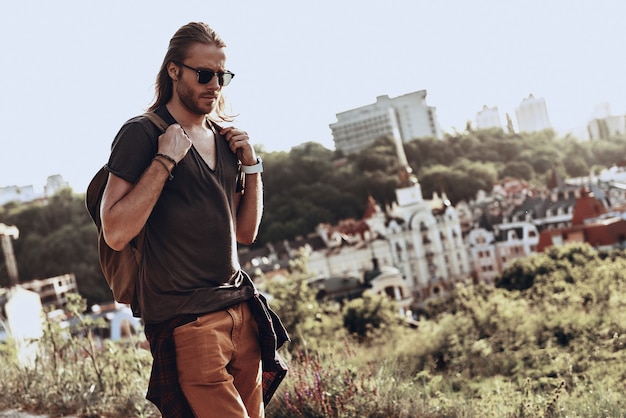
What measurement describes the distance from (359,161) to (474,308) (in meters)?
44.5

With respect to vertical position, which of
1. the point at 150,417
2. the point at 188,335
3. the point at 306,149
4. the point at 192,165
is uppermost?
the point at 306,149

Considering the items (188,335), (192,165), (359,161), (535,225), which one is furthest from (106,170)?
(359,161)

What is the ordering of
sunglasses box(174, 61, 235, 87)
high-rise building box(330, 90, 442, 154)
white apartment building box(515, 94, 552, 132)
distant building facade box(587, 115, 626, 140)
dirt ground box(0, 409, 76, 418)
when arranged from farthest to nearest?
white apartment building box(515, 94, 552, 132) → high-rise building box(330, 90, 442, 154) → distant building facade box(587, 115, 626, 140) → dirt ground box(0, 409, 76, 418) → sunglasses box(174, 61, 235, 87)

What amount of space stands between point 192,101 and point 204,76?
5cm

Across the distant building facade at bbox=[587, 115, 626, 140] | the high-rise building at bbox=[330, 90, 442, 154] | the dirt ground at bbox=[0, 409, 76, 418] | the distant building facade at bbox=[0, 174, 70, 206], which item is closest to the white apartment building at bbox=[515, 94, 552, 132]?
the distant building facade at bbox=[587, 115, 626, 140]

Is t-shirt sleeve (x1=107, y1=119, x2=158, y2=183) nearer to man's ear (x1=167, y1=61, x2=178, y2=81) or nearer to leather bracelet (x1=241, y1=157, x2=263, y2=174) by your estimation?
man's ear (x1=167, y1=61, x2=178, y2=81)

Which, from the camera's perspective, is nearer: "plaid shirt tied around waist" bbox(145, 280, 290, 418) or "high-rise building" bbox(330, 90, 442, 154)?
"plaid shirt tied around waist" bbox(145, 280, 290, 418)

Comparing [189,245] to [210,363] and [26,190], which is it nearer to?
[210,363]

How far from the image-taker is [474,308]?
703 centimetres

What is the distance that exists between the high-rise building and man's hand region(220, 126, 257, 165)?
54577 mm

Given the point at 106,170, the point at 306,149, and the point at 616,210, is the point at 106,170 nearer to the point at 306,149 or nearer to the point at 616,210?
the point at 616,210

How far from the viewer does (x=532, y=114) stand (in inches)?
2591

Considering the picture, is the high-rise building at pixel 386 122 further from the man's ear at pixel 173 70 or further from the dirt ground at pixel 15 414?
the man's ear at pixel 173 70

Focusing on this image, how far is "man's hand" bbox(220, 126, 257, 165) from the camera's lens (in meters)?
1.50
